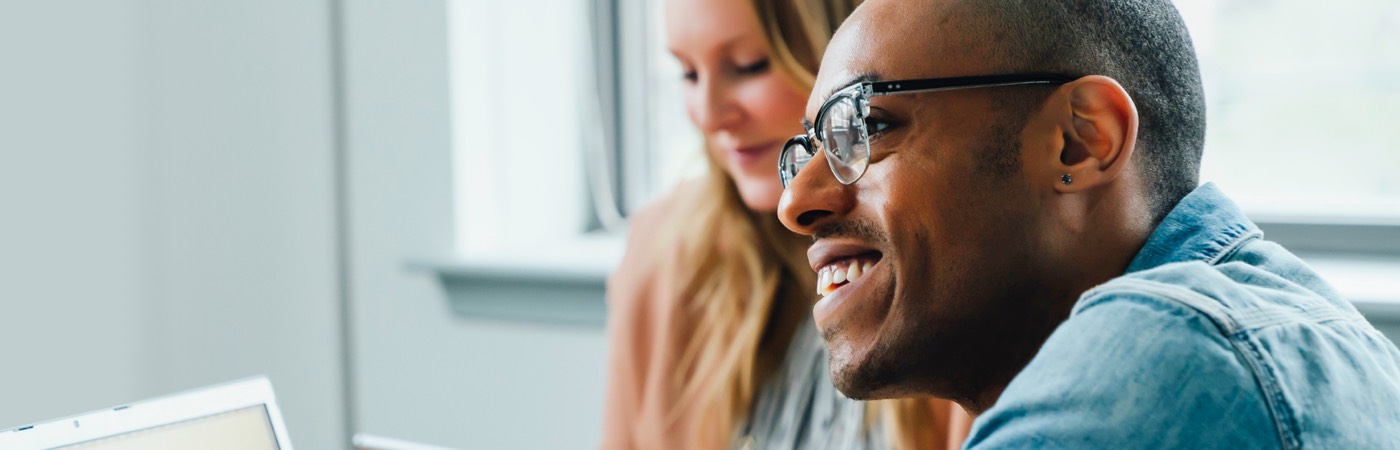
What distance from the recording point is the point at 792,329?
149cm

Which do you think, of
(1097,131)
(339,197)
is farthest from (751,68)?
(339,197)

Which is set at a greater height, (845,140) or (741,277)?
(845,140)

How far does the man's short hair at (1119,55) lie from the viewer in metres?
0.74

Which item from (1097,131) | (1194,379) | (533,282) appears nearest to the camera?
(1194,379)

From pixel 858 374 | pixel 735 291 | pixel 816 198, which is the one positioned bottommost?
pixel 735 291

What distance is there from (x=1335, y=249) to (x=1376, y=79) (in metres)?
0.23

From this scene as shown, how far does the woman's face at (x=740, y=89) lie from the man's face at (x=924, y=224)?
0.57 metres

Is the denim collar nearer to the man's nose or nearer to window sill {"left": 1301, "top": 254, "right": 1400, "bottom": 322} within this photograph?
the man's nose

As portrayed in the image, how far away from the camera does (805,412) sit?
1406 mm

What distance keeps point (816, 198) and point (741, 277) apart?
2.40 ft

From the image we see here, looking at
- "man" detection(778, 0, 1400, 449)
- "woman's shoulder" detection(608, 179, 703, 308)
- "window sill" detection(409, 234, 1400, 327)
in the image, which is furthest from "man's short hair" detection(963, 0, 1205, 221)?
"window sill" detection(409, 234, 1400, 327)

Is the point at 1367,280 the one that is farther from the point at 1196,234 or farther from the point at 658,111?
the point at 658,111

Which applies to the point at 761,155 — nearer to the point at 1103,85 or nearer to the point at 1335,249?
the point at 1103,85

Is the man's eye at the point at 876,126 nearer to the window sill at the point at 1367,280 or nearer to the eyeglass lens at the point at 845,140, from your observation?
the eyeglass lens at the point at 845,140
